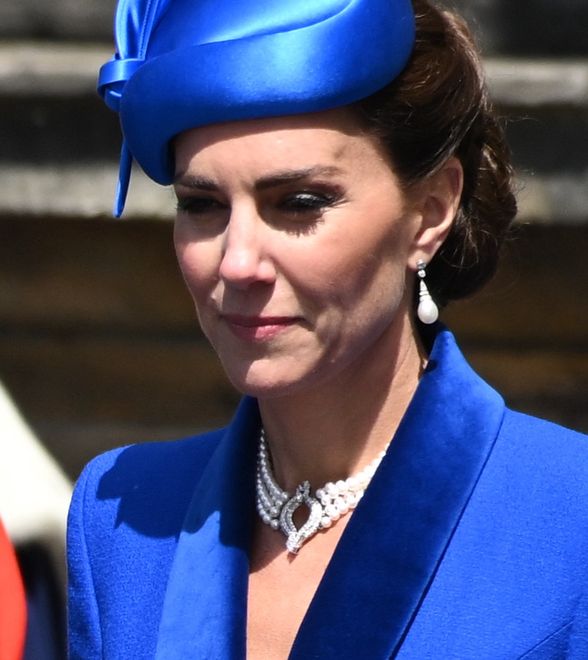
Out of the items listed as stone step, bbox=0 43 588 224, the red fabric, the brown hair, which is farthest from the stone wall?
the brown hair

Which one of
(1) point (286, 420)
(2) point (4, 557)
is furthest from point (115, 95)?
(2) point (4, 557)

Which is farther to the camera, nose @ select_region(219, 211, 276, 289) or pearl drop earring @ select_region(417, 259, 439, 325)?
pearl drop earring @ select_region(417, 259, 439, 325)

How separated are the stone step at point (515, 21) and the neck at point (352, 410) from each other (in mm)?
1701

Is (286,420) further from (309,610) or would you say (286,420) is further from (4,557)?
(4,557)

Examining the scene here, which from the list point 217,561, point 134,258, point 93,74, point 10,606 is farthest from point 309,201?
point 134,258

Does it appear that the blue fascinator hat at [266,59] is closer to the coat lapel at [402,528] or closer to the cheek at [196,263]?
the cheek at [196,263]

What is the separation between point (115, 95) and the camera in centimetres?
194

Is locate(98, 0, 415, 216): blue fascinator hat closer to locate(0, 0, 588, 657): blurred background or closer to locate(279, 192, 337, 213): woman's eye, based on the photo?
locate(279, 192, 337, 213): woman's eye

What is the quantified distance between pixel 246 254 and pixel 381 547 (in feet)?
1.30

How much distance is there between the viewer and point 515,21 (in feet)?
11.6

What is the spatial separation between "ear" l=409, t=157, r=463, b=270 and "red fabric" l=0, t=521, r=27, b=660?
3.01 ft

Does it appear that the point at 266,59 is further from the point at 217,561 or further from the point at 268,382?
the point at 217,561

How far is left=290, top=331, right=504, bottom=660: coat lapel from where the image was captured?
70.9 inches

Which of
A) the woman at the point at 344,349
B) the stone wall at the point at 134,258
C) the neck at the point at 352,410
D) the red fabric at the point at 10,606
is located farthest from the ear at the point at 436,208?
the stone wall at the point at 134,258
